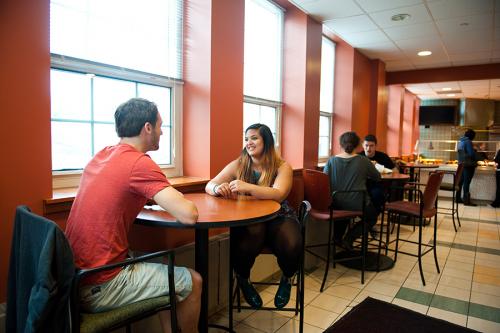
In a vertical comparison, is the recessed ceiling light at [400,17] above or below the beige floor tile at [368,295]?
above

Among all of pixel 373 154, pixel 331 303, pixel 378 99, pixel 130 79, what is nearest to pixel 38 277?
pixel 130 79

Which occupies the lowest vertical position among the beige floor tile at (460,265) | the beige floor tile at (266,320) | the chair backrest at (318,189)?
the beige floor tile at (266,320)

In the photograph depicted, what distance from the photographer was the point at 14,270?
4.21 feet

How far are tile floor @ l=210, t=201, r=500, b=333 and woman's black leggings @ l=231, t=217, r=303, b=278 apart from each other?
49cm

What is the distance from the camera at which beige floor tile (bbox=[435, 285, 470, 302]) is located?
280cm

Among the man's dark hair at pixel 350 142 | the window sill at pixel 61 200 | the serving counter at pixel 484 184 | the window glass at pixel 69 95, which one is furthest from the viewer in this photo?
the serving counter at pixel 484 184

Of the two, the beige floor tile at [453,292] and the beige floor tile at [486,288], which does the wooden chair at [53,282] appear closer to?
the beige floor tile at [453,292]

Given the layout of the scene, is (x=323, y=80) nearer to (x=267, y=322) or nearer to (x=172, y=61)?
(x=172, y=61)

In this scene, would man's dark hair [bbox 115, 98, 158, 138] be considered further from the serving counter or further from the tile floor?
the serving counter

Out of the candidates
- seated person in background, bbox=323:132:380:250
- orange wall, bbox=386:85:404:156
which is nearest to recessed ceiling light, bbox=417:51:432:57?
orange wall, bbox=386:85:404:156

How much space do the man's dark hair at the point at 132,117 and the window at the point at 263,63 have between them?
6.18ft

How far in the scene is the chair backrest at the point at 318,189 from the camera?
9.75ft

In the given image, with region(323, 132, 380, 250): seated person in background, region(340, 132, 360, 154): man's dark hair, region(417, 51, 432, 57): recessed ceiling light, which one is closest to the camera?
region(323, 132, 380, 250): seated person in background

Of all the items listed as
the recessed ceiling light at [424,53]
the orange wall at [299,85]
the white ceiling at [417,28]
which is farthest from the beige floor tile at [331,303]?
the recessed ceiling light at [424,53]
